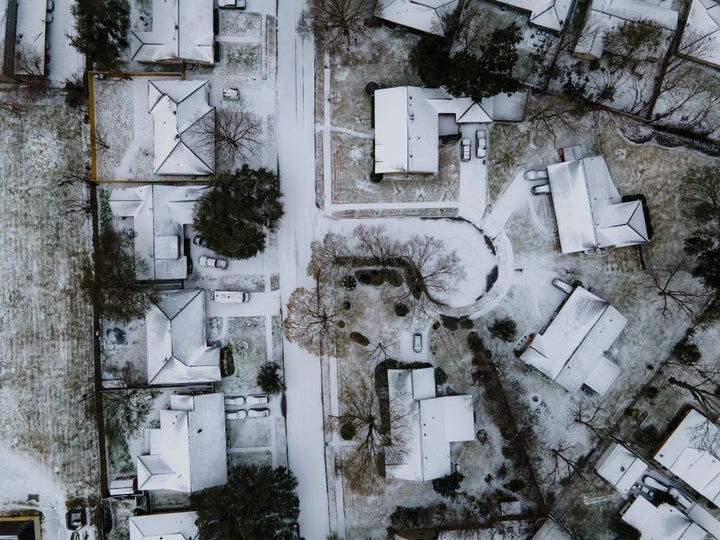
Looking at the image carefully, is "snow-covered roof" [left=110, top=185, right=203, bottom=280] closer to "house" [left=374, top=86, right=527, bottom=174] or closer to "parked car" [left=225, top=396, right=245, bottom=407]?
"parked car" [left=225, top=396, right=245, bottom=407]

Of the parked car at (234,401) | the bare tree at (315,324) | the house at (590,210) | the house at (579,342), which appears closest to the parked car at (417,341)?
the bare tree at (315,324)

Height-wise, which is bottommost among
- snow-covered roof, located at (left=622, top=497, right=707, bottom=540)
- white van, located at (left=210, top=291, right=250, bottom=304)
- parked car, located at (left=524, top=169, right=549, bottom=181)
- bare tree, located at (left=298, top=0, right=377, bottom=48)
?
snow-covered roof, located at (left=622, top=497, right=707, bottom=540)

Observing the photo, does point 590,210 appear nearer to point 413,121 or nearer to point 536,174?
point 536,174

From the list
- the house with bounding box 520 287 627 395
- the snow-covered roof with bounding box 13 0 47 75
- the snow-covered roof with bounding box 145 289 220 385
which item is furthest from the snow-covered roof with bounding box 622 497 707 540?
the snow-covered roof with bounding box 13 0 47 75

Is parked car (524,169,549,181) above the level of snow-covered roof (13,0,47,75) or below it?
below

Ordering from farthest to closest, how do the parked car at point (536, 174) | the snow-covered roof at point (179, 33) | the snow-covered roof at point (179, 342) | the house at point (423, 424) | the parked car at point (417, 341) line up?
the parked car at point (417, 341)
the parked car at point (536, 174)
the house at point (423, 424)
the snow-covered roof at point (179, 33)
the snow-covered roof at point (179, 342)

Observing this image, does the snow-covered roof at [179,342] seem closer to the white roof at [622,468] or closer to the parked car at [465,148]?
the parked car at [465,148]
